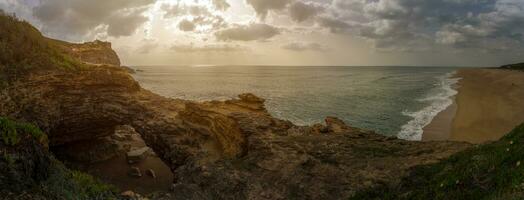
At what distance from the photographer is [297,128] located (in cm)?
2081

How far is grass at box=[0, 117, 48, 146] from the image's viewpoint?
8.55 m

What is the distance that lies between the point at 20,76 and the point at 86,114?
4.29 metres

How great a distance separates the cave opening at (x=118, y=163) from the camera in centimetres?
2683

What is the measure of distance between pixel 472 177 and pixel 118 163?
2601 cm

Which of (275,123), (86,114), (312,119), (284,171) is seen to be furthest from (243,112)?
(312,119)

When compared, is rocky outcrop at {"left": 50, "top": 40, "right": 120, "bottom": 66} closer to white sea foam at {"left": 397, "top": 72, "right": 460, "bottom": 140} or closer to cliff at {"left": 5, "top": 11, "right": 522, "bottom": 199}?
cliff at {"left": 5, "top": 11, "right": 522, "bottom": 199}

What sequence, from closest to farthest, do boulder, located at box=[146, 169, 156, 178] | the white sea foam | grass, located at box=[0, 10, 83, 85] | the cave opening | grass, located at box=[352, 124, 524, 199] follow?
grass, located at box=[352, 124, 524, 199]
grass, located at box=[0, 10, 83, 85]
the cave opening
boulder, located at box=[146, 169, 156, 178]
the white sea foam

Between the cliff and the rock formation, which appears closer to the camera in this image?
the cliff

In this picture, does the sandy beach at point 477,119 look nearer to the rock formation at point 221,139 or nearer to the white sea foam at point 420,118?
the white sea foam at point 420,118

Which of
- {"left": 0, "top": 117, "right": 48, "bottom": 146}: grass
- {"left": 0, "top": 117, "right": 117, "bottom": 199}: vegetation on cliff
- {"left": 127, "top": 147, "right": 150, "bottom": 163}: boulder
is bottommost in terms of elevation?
{"left": 127, "top": 147, "right": 150, "bottom": 163}: boulder

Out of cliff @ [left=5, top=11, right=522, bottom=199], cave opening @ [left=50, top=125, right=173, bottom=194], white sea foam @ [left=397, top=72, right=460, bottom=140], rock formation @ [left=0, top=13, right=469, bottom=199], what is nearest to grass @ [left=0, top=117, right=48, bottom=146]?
cliff @ [left=5, top=11, right=522, bottom=199]

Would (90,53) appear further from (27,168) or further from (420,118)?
(27,168)

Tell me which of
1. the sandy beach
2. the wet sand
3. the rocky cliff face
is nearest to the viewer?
the rocky cliff face

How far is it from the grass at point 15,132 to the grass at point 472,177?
10040 mm
